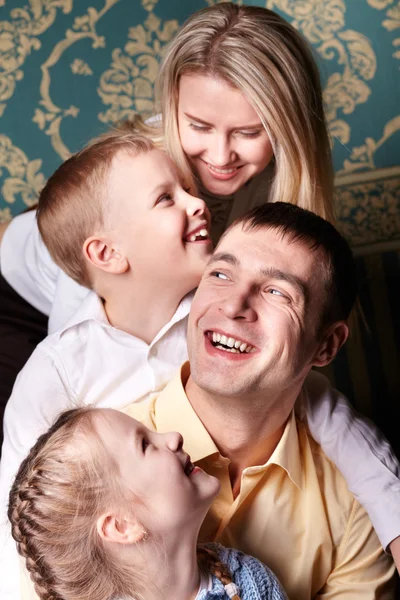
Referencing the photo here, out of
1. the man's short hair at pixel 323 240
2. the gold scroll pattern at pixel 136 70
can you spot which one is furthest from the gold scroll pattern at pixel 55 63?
the man's short hair at pixel 323 240

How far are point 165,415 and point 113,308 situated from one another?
47cm

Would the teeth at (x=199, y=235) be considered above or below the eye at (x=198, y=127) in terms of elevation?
below

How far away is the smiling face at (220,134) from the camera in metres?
2.36

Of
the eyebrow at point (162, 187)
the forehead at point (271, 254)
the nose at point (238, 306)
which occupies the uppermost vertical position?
the eyebrow at point (162, 187)

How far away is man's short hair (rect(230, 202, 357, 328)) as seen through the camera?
1.96 metres

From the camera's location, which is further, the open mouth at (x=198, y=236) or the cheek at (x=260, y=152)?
the cheek at (x=260, y=152)

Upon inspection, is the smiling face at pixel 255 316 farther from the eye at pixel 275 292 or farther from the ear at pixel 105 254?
the ear at pixel 105 254

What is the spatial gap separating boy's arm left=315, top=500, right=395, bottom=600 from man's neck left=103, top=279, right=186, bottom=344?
679 mm

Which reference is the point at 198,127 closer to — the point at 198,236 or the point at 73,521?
the point at 198,236

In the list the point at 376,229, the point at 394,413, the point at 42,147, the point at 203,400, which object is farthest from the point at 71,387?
the point at 42,147

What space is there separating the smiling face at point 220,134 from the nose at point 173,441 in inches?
35.8

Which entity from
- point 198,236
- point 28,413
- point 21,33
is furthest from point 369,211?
point 21,33

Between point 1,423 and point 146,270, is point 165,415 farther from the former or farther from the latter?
point 1,423

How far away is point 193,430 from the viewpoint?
1.92m
